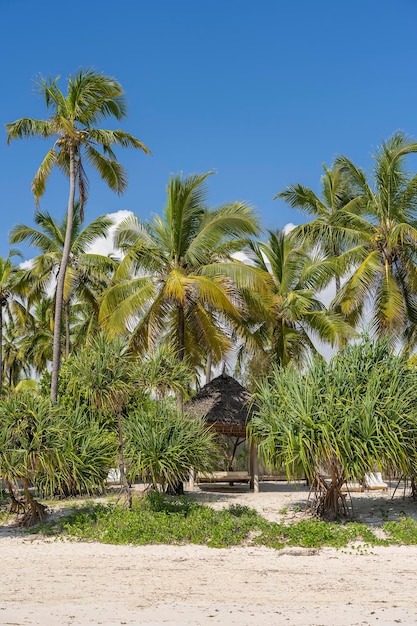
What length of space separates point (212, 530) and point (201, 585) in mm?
3942

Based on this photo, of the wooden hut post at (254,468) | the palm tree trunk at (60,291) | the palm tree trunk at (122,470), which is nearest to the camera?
the palm tree trunk at (122,470)

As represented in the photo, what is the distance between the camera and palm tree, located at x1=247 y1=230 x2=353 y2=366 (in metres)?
24.0

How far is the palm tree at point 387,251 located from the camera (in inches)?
858

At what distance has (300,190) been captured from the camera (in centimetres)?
2884

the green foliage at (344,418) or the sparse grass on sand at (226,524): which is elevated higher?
the green foliage at (344,418)

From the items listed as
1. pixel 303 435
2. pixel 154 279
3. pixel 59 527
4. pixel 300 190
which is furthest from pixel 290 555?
pixel 300 190

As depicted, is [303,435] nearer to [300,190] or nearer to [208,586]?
[208,586]

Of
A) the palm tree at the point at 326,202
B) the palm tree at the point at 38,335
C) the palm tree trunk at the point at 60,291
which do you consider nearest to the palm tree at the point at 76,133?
the palm tree trunk at the point at 60,291

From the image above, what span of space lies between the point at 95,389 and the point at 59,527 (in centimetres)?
306

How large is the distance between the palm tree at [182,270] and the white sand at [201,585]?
7985 mm

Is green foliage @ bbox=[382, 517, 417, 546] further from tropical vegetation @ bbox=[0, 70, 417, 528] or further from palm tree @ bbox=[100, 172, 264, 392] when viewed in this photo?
palm tree @ bbox=[100, 172, 264, 392]

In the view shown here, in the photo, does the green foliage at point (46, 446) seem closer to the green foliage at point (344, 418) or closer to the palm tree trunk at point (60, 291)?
the green foliage at point (344, 418)

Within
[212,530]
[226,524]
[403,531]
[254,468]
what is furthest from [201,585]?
[254,468]

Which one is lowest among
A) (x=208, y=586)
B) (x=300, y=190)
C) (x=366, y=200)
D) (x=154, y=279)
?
(x=208, y=586)
